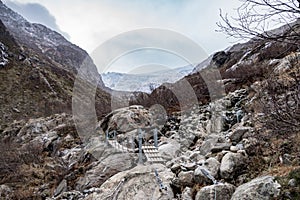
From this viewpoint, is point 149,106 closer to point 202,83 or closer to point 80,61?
point 202,83

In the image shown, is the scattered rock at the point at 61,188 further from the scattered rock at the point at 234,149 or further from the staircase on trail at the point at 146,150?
the scattered rock at the point at 234,149

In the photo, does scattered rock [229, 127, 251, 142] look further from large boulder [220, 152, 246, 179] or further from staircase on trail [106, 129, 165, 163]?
staircase on trail [106, 129, 165, 163]

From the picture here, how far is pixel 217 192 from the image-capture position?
226 inches

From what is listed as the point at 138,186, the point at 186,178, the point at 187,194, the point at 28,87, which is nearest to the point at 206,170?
the point at 186,178

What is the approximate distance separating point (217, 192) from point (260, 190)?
789 millimetres

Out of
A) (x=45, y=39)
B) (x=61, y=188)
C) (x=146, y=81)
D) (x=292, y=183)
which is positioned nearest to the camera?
(x=292, y=183)

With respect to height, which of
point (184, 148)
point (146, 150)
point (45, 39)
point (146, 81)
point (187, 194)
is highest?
point (45, 39)

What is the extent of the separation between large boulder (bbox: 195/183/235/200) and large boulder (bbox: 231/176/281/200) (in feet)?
0.94

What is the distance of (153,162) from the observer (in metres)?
8.95

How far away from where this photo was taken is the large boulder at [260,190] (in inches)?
203

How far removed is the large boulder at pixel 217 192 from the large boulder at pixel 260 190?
0.29 m

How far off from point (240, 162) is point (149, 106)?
9877mm

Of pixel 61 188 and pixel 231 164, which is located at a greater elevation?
pixel 231 164

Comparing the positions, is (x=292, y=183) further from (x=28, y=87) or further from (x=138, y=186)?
(x=28, y=87)
